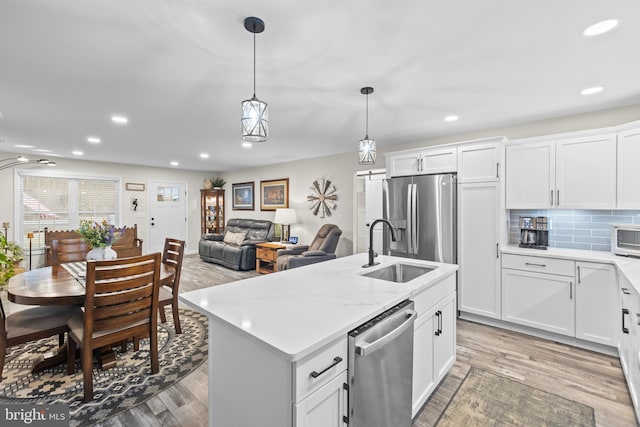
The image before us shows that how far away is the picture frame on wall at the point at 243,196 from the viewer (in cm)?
771

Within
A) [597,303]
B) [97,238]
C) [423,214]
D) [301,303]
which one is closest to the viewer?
[301,303]

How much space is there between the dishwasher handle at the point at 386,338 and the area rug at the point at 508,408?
0.87 m

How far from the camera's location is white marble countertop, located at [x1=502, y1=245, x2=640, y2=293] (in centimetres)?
221

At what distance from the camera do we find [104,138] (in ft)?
14.3

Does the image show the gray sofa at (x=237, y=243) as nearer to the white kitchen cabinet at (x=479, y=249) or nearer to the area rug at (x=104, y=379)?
the area rug at (x=104, y=379)

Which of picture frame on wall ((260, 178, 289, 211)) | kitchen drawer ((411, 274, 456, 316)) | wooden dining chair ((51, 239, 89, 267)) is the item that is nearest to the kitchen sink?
kitchen drawer ((411, 274, 456, 316))

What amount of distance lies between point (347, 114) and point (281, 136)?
1.32m

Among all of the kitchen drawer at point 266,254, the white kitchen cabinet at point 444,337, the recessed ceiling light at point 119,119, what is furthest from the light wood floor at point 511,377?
the kitchen drawer at point 266,254

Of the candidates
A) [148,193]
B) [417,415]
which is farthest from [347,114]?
[148,193]

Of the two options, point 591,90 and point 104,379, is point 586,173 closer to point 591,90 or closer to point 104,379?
point 591,90

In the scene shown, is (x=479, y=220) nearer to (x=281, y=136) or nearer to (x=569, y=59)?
(x=569, y=59)

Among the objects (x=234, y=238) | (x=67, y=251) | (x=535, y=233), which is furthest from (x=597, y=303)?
(x=234, y=238)

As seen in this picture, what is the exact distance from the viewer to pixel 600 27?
→ 1680mm

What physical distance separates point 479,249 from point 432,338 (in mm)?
1915
